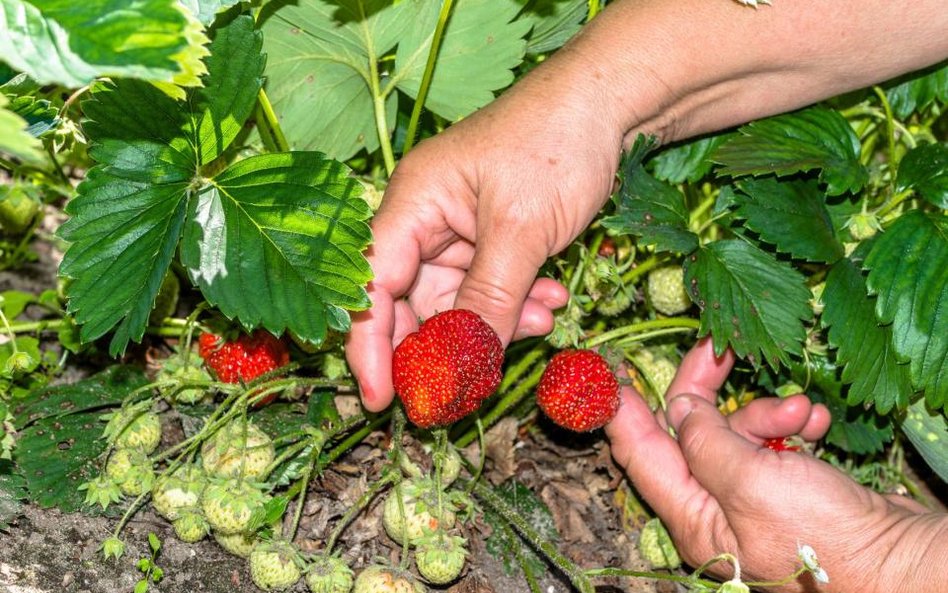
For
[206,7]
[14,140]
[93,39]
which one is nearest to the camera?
[14,140]

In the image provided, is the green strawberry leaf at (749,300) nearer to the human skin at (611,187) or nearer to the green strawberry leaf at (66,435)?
the human skin at (611,187)

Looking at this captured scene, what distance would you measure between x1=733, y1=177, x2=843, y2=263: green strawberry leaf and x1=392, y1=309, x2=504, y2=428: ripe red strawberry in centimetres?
48

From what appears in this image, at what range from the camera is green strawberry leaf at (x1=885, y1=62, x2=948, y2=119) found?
1597mm

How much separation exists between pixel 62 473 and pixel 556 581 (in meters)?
0.75

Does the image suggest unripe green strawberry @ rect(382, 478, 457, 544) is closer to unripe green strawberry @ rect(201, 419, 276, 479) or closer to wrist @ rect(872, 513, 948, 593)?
unripe green strawberry @ rect(201, 419, 276, 479)

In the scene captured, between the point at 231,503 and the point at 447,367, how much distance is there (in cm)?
34

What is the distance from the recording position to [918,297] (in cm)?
136

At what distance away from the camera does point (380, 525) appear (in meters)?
1.42

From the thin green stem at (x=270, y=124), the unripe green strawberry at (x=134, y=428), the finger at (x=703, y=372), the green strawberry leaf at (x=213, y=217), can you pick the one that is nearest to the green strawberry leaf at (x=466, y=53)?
the thin green stem at (x=270, y=124)

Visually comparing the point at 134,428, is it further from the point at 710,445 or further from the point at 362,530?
the point at 710,445

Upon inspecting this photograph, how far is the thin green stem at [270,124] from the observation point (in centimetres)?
141

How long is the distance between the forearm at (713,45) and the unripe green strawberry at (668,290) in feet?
0.82

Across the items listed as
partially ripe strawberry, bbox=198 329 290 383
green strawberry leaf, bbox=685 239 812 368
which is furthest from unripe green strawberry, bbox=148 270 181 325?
green strawberry leaf, bbox=685 239 812 368

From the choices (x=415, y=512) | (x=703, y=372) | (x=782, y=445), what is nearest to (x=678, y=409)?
(x=703, y=372)
